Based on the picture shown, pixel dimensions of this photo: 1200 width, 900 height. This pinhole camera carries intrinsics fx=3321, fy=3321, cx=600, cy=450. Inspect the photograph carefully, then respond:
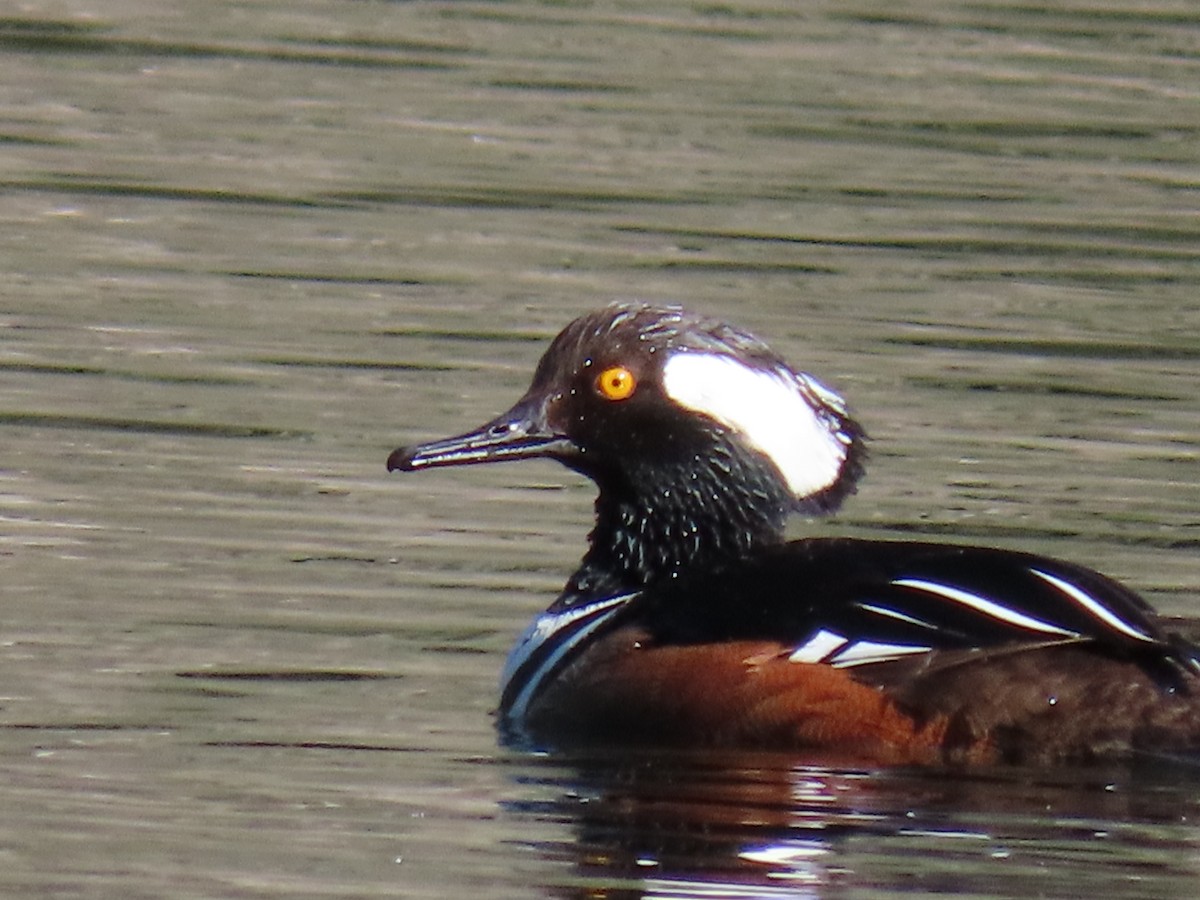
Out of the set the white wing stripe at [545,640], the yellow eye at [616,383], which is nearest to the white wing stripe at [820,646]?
the white wing stripe at [545,640]

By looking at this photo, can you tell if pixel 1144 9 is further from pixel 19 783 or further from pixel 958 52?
pixel 19 783

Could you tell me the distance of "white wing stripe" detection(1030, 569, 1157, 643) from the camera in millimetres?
7672

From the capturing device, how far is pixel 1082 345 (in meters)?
12.6

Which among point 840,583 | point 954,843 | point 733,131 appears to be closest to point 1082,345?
point 733,131

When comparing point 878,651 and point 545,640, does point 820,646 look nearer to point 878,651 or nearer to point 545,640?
point 878,651

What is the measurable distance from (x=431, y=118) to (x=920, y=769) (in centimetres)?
880

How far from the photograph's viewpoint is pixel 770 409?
8.72 meters

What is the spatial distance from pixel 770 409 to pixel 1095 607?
132 cm

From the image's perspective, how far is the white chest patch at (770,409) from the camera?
8.72 m

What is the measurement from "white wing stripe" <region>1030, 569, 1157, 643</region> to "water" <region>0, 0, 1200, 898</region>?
32 centimetres

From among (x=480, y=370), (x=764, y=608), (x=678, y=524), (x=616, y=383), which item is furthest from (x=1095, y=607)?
(x=480, y=370)

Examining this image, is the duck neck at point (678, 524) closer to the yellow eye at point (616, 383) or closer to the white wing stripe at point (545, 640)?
the white wing stripe at point (545, 640)

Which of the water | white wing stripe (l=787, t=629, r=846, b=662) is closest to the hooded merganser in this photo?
white wing stripe (l=787, t=629, r=846, b=662)

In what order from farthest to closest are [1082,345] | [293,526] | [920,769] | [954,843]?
[1082,345] → [293,526] → [920,769] → [954,843]
